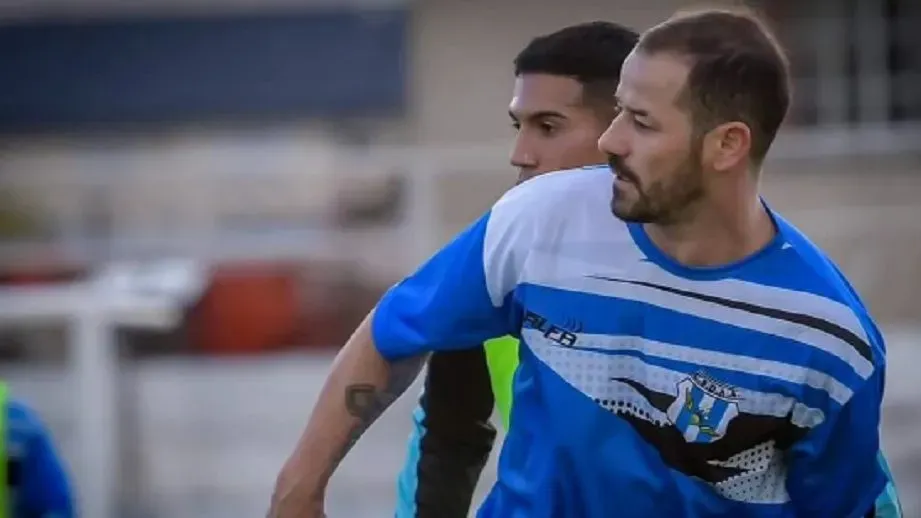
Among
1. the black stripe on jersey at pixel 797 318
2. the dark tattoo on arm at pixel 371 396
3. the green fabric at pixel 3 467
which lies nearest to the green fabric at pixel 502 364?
the dark tattoo on arm at pixel 371 396

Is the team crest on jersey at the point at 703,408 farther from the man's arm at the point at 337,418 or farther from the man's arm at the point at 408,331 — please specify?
the man's arm at the point at 337,418

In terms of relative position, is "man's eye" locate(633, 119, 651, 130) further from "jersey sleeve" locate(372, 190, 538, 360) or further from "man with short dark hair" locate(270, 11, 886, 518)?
"jersey sleeve" locate(372, 190, 538, 360)

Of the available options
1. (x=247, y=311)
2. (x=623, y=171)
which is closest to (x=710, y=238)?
(x=623, y=171)

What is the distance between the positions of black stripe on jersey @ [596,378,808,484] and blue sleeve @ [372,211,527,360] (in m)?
0.22

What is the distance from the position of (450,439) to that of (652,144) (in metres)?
0.97

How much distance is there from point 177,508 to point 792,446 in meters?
6.00

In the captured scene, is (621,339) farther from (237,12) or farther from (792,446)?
(237,12)

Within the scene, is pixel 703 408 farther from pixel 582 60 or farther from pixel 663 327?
pixel 582 60

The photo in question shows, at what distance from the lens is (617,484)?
115 inches

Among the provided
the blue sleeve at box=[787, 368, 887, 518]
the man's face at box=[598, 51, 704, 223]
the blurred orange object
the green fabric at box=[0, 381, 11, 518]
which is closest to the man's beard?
the man's face at box=[598, 51, 704, 223]

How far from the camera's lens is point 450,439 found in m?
3.57

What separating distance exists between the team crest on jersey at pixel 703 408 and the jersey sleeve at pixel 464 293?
300 mm

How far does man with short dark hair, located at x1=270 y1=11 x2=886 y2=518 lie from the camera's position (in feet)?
9.26

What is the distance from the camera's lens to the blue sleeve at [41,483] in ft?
14.5
